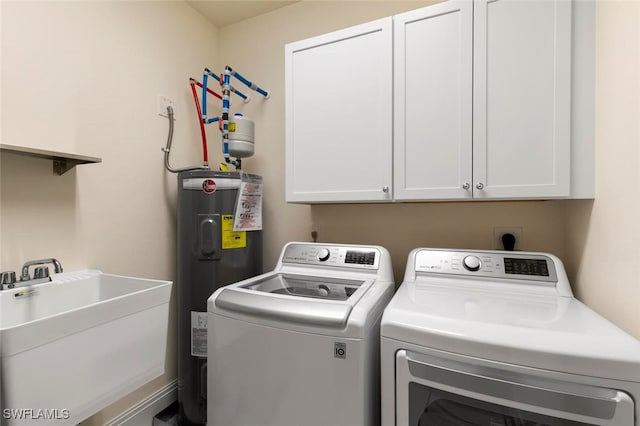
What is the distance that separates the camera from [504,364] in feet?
2.56

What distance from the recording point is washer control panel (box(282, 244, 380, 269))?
1518mm

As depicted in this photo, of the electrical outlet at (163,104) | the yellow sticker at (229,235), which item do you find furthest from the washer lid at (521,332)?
the electrical outlet at (163,104)

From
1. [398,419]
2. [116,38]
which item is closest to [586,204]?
[398,419]

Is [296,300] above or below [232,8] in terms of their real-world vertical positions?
below

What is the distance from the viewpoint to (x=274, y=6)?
2.09 m

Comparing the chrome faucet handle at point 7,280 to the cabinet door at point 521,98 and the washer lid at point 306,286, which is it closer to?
the washer lid at point 306,286

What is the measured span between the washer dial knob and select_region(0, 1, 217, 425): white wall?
68.3 inches

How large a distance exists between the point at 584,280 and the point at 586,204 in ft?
1.05

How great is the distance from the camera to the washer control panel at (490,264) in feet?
4.11

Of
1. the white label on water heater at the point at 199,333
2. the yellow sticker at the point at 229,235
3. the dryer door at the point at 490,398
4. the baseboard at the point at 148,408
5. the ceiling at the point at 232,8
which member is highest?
the ceiling at the point at 232,8

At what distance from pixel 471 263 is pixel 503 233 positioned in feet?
1.22

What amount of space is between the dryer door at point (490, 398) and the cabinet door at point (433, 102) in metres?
0.75

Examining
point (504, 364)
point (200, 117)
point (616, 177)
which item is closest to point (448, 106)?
point (616, 177)

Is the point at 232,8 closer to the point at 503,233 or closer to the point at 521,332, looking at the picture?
the point at 503,233
